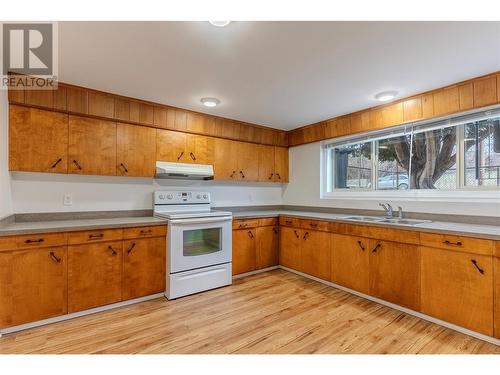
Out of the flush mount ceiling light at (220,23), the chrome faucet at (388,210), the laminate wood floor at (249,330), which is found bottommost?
the laminate wood floor at (249,330)

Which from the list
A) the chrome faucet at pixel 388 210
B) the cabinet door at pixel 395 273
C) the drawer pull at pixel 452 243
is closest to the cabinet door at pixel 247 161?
the chrome faucet at pixel 388 210

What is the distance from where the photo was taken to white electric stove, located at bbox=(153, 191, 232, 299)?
9.00ft

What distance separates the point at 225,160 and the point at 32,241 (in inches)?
90.0

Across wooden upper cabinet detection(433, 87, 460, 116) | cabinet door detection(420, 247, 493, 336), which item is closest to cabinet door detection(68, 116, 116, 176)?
cabinet door detection(420, 247, 493, 336)

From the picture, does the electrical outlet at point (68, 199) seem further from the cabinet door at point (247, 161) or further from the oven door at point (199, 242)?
the cabinet door at point (247, 161)

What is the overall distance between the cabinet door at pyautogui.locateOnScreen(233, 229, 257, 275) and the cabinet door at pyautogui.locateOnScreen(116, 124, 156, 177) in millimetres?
1371

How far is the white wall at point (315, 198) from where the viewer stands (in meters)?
2.60

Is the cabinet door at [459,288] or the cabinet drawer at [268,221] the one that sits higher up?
the cabinet drawer at [268,221]

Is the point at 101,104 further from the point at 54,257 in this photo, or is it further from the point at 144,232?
the point at 54,257

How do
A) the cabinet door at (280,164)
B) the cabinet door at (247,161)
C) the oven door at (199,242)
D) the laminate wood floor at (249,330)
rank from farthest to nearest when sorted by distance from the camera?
the cabinet door at (280,164) → the cabinet door at (247,161) → the oven door at (199,242) → the laminate wood floor at (249,330)

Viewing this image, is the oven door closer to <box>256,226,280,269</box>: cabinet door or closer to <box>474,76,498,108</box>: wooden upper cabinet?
<box>256,226,280,269</box>: cabinet door

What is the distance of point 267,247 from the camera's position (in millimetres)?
3684

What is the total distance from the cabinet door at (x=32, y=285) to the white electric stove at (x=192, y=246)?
37.3 inches

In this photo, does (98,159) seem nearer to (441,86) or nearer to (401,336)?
(401,336)
